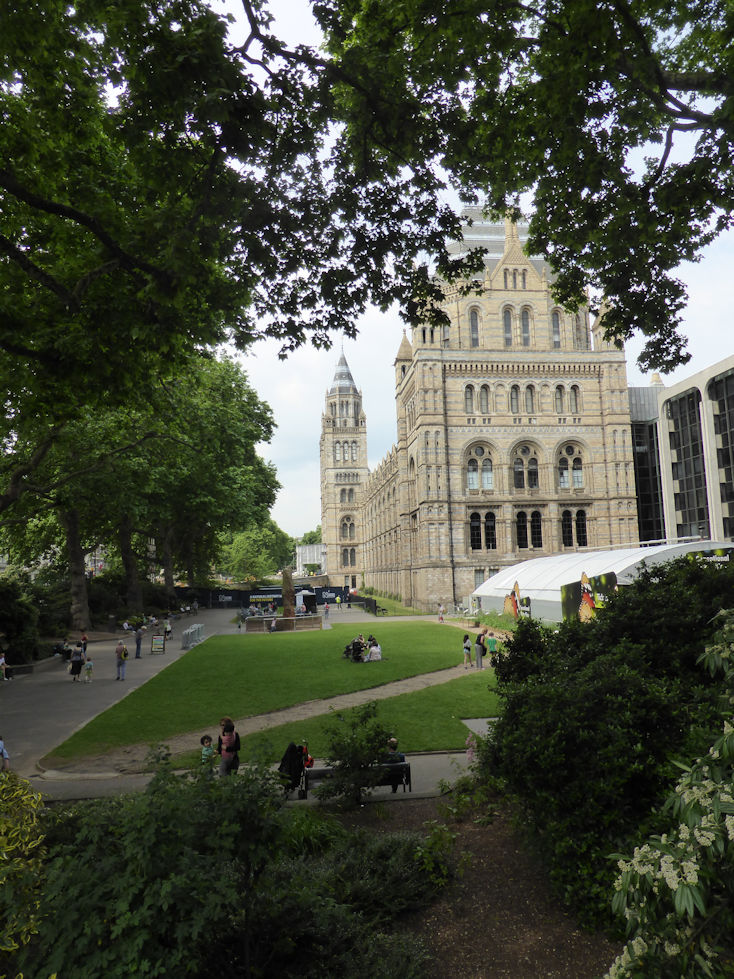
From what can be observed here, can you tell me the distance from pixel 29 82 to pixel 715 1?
29.3 feet

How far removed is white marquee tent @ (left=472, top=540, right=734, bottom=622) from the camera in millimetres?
27688

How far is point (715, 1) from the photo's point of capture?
7.67 meters

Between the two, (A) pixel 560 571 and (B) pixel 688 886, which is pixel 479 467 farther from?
(B) pixel 688 886

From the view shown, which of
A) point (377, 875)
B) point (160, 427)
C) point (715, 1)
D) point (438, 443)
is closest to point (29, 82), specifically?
point (715, 1)

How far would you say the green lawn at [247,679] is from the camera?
14.5m

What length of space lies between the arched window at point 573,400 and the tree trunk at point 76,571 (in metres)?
36.9

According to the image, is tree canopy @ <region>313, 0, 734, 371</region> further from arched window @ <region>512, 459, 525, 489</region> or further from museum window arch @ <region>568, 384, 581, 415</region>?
museum window arch @ <region>568, 384, 581, 415</region>

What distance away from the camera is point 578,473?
50.1 meters

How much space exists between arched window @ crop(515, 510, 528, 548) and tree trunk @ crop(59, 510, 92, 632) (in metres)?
31.2

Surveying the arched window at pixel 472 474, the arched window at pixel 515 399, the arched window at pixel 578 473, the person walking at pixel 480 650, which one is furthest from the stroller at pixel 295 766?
the arched window at pixel 578 473

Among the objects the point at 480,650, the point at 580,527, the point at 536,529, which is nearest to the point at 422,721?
the point at 480,650

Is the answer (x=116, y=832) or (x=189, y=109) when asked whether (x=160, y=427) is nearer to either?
(x=189, y=109)

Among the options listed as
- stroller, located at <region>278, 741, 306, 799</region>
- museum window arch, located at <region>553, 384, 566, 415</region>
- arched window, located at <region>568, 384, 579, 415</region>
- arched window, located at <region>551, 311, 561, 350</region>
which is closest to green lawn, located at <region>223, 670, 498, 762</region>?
stroller, located at <region>278, 741, 306, 799</region>

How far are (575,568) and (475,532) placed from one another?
51.9ft
